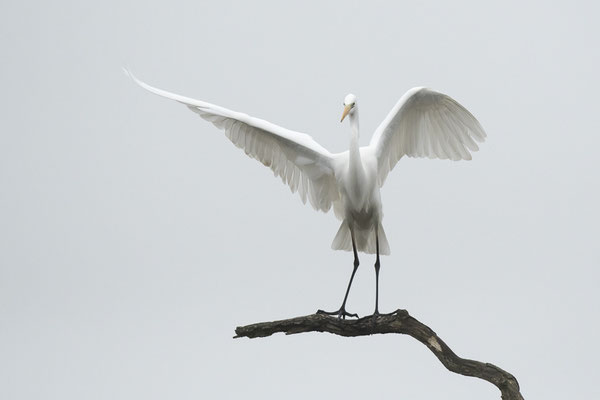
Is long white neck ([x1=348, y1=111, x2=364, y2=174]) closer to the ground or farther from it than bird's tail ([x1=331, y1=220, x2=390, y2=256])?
farther from it

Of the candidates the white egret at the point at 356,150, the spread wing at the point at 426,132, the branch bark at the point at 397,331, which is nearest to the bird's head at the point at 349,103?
the white egret at the point at 356,150

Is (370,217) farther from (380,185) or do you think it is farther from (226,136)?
(226,136)

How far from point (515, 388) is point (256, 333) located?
4.89ft

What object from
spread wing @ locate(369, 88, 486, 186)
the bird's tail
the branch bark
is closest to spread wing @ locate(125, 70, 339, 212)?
the bird's tail

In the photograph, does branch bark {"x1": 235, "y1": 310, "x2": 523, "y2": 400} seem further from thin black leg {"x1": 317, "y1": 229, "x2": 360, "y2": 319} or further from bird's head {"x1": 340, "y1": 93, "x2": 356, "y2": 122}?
bird's head {"x1": 340, "y1": 93, "x2": 356, "y2": 122}

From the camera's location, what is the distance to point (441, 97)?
4789 mm

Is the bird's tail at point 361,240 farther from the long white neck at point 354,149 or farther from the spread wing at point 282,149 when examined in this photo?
the long white neck at point 354,149

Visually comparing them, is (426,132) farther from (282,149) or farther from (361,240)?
(282,149)

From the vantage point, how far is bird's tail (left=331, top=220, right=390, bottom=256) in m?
4.85

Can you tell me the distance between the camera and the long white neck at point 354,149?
4469 mm

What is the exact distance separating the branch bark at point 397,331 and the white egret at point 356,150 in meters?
0.13

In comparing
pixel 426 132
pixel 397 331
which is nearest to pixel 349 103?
pixel 426 132

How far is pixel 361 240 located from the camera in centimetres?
492

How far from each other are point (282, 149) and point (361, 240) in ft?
2.47
